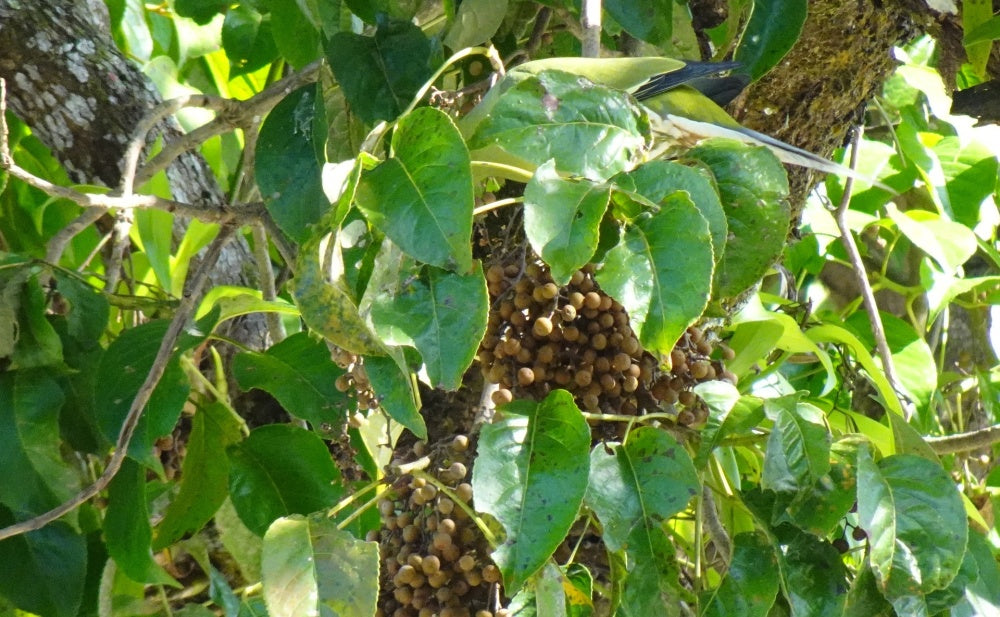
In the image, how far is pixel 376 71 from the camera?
0.87 meters

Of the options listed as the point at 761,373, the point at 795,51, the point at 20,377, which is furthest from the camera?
the point at 761,373

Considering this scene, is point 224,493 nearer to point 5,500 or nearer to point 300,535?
point 5,500

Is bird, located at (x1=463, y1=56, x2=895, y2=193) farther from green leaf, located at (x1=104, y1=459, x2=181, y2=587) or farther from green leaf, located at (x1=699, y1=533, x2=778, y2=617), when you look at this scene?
green leaf, located at (x1=104, y1=459, x2=181, y2=587)

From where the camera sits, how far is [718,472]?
92cm

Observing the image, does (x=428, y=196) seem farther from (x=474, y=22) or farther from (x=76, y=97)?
(x=76, y=97)

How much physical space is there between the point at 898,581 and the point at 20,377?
2.54 ft

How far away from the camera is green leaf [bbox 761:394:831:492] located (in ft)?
2.45

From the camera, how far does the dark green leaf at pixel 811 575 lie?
2.50 ft

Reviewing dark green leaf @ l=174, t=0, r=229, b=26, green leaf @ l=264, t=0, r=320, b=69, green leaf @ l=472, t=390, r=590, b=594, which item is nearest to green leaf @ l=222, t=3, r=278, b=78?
dark green leaf @ l=174, t=0, r=229, b=26

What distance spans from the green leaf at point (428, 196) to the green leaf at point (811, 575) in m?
0.33

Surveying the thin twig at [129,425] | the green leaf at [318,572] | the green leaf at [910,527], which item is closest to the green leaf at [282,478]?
the thin twig at [129,425]

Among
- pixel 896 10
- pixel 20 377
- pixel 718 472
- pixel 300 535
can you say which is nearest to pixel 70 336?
pixel 20 377

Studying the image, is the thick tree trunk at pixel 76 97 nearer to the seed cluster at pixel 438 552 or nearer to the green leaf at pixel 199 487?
the green leaf at pixel 199 487

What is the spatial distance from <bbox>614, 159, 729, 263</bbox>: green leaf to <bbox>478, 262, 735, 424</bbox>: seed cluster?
0.14 meters
